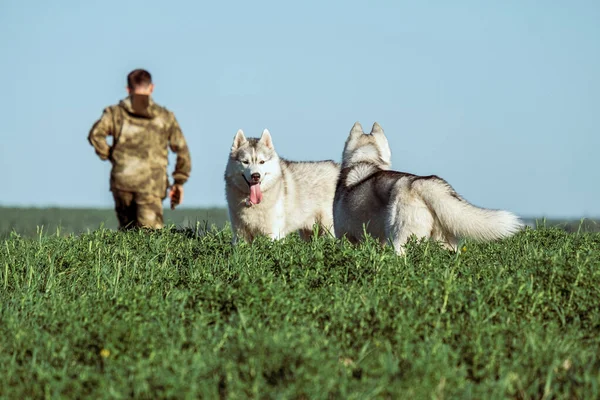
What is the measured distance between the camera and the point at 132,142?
12281mm

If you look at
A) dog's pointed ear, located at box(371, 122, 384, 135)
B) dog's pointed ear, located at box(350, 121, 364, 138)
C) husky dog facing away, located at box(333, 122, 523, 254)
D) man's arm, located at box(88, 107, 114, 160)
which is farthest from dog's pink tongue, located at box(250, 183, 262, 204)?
man's arm, located at box(88, 107, 114, 160)

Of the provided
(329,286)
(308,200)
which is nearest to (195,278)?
(329,286)

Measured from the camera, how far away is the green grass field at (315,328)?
14.0ft

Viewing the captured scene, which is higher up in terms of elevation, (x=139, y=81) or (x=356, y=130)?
(x=139, y=81)

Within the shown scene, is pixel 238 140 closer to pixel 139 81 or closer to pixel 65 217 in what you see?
pixel 139 81

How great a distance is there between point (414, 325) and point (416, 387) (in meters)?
1.18

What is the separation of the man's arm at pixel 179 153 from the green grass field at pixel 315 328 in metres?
4.67

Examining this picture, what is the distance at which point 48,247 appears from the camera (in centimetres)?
952

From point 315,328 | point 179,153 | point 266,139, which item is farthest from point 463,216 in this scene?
point 179,153

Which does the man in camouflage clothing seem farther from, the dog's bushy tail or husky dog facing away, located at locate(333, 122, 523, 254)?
the dog's bushy tail

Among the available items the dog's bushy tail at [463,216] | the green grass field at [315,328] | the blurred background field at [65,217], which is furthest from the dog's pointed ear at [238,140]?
the blurred background field at [65,217]

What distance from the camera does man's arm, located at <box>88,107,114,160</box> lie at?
484 inches

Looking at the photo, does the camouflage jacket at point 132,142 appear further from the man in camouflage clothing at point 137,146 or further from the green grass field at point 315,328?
the green grass field at point 315,328

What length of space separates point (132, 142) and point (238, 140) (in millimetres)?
2123
